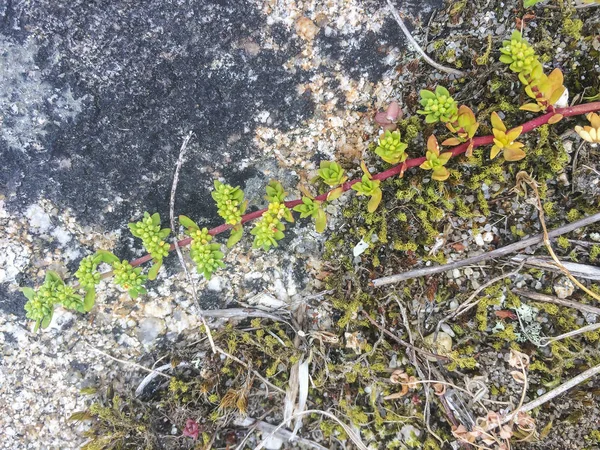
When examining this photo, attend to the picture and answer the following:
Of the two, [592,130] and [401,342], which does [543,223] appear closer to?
[592,130]

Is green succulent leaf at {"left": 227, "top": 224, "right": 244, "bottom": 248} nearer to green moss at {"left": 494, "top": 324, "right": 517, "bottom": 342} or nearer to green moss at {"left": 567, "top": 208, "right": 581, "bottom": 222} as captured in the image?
green moss at {"left": 494, "top": 324, "right": 517, "bottom": 342}

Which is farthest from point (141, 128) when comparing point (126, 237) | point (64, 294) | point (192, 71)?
point (64, 294)

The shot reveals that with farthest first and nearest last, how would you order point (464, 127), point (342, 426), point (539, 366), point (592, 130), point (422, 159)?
point (342, 426) → point (539, 366) → point (422, 159) → point (464, 127) → point (592, 130)

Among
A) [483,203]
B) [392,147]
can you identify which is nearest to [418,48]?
[392,147]

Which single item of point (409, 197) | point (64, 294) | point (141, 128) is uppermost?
point (141, 128)

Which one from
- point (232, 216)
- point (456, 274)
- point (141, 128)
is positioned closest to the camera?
point (232, 216)

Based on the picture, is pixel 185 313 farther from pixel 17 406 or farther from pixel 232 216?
pixel 17 406
